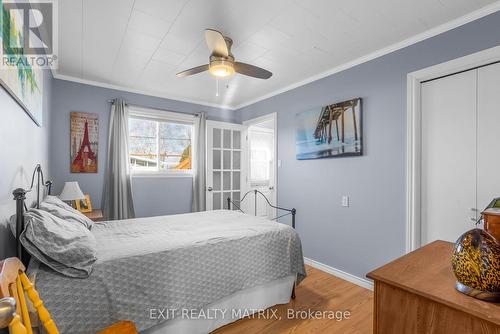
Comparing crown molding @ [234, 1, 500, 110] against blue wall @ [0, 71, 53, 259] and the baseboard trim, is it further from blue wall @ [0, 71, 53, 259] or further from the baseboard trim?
blue wall @ [0, 71, 53, 259]

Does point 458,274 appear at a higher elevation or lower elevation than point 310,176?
lower

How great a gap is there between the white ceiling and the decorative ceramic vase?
1.81 meters

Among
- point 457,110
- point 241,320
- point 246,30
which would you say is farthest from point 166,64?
point 457,110

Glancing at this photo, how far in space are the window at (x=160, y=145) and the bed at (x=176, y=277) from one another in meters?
1.60

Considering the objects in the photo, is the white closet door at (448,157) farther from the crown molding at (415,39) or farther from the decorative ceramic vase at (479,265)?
the decorative ceramic vase at (479,265)

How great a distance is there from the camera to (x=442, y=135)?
2.23 meters

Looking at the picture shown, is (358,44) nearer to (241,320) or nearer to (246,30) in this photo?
(246,30)

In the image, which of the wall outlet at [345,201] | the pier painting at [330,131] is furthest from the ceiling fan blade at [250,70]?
the wall outlet at [345,201]

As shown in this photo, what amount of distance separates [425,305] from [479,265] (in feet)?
0.78

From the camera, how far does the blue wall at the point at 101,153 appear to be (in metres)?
3.23

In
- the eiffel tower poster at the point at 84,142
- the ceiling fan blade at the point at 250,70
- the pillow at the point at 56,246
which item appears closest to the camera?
the pillow at the point at 56,246

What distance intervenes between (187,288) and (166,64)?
8.07 feet

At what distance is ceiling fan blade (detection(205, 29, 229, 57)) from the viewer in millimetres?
1812

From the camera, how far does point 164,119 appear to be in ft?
13.3
